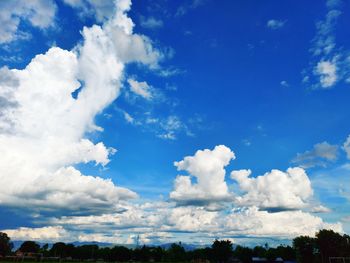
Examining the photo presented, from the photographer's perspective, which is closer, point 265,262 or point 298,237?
point 298,237

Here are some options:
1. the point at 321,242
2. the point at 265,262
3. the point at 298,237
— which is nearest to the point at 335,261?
the point at 321,242

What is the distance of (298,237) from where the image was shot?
18712cm

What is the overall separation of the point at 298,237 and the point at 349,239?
75.3ft

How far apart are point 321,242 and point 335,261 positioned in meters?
11.0

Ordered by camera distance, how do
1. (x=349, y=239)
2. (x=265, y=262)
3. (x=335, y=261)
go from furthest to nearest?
1. (x=265, y=262)
2. (x=349, y=239)
3. (x=335, y=261)

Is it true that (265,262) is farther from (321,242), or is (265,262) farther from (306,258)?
(321,242)

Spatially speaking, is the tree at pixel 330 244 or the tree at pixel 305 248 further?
the tree at pixel 305 248

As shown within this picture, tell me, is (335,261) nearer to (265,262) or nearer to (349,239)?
(349,239)

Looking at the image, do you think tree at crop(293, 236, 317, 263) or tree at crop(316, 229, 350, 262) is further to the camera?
tree at crop(293, 236, 317, 263)

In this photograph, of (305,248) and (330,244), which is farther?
(305,248)

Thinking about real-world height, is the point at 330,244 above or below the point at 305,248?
above

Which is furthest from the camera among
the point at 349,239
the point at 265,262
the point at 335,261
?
the point at 265,262

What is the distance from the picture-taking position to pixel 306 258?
18100cm

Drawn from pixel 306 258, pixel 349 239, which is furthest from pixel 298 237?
A: pixel 349 239
